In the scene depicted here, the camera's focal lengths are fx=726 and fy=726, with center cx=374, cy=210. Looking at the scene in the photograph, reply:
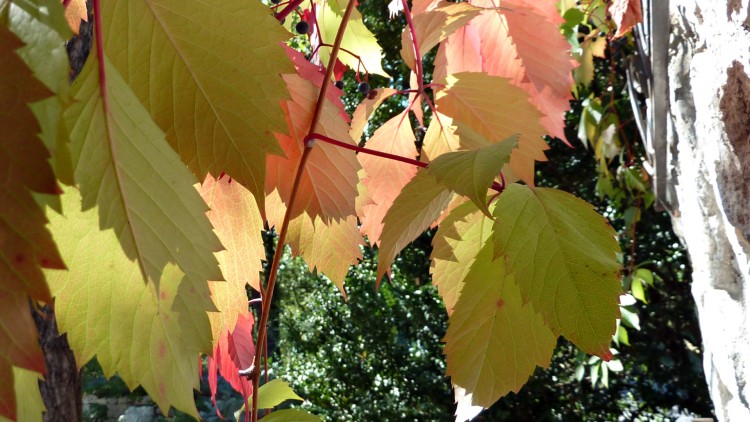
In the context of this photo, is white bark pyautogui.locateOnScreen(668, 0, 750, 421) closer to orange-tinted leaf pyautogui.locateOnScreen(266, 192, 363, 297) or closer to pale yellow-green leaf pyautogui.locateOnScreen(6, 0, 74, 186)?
orange-tinted leaf pyautogui.locateOnScreen(266, 192, 363, 297)

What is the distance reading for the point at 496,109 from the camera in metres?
0.40

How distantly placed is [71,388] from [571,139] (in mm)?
2817

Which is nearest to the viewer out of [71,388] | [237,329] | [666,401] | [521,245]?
[521,245]

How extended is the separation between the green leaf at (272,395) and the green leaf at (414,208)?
0.11 meters

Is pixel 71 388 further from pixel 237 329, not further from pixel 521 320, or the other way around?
pixel 521 320

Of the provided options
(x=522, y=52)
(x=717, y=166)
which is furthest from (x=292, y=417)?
(x=717, y=166)

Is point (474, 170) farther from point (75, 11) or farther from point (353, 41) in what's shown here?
point (353, 41)

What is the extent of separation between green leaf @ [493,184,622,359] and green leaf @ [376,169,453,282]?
2cm

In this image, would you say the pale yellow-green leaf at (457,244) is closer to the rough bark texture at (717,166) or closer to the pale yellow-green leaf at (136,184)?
the pale yellow-green leaf at (136,184)

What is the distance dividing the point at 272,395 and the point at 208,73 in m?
0.19

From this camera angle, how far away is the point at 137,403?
4652 mm

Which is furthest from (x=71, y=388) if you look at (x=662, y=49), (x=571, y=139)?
(x=571, y=139)

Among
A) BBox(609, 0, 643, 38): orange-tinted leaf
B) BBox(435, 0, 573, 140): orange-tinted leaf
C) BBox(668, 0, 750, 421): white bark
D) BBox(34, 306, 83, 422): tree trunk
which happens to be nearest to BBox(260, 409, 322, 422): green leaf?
BBox(435, 0, 573, 140): orange-tinted leaf

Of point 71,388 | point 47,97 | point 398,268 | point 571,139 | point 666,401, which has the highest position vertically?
point 571,139
